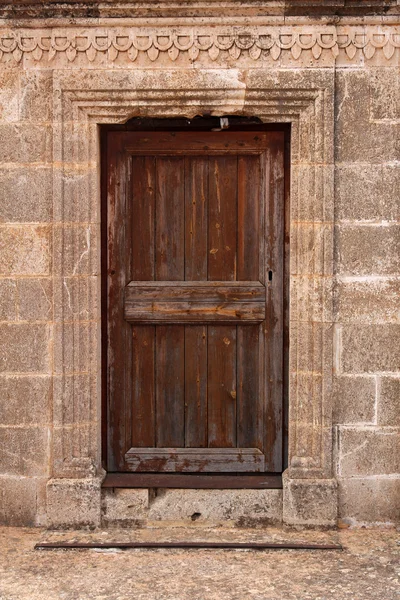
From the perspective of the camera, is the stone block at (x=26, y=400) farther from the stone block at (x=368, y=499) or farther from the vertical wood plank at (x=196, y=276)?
the stone block at (x=368, y=499)

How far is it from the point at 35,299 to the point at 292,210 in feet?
5.61

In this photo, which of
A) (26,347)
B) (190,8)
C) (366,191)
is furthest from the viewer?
(26,347)

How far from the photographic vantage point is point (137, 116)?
16.6ft

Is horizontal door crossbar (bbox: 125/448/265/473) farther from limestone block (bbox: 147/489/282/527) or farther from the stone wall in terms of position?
the stone wall

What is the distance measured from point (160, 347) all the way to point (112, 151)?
4.31ft

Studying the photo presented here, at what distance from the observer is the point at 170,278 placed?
5.23m

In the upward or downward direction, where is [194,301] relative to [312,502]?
upward

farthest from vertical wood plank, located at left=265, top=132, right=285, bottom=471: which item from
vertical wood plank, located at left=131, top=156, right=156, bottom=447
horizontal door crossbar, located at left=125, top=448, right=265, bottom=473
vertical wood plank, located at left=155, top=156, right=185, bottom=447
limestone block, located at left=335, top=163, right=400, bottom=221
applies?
vertical wood plank, located at left=131, top=156, right=156, bottom=447

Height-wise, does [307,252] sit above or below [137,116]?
below

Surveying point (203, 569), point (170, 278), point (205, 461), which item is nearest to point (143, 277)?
point (170, 278)

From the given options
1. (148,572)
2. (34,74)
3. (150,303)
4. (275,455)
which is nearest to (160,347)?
(150,303)

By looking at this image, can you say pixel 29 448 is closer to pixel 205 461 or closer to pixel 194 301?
pixel 205 461

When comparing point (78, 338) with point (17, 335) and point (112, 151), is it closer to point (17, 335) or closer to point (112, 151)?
point (17, 335)

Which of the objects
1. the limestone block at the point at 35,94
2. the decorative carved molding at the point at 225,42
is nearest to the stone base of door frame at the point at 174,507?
the limestone block at the point at 35,94
